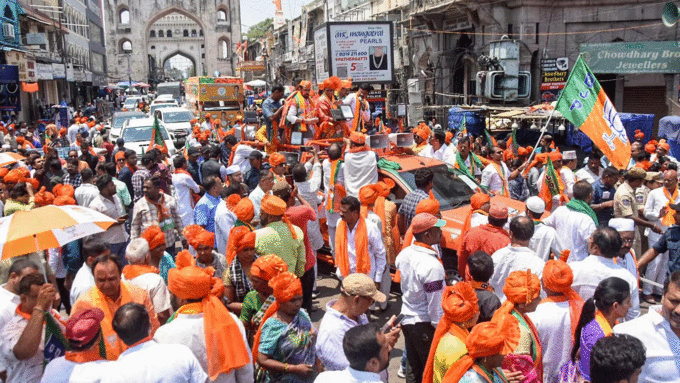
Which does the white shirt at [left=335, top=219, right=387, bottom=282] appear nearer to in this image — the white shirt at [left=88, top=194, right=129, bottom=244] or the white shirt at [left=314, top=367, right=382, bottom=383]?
the white shirt at [left=88, top=194, right=129, bottom=244]

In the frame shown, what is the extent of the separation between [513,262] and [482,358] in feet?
5.66

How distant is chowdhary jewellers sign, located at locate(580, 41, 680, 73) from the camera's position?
800 inches

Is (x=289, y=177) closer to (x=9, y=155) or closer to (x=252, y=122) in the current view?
(x=9, y=155)

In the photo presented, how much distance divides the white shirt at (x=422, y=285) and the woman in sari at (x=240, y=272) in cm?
118

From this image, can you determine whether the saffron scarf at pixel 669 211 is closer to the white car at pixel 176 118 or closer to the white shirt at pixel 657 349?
the white shirt at pixel 657 349

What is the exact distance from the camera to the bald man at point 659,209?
7.25 meters

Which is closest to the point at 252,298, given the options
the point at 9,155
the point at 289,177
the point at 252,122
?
the point at 289,177

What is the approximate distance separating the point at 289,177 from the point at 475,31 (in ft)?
58.4

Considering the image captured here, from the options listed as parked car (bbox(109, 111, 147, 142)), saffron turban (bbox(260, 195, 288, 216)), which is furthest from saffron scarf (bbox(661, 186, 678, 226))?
parked car (bbox(109, 111, 147, 142))

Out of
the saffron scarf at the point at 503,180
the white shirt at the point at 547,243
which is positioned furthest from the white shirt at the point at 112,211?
the saffron scarf at the point at 503,180

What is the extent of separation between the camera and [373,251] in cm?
593

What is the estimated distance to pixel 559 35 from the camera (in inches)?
866

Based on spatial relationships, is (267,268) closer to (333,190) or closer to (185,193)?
(333,190)

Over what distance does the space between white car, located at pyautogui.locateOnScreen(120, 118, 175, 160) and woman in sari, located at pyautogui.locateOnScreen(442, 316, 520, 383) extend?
49.1 feet
